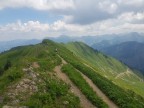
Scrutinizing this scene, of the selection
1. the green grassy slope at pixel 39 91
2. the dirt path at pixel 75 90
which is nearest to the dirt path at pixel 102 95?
the dirt path at pixel 75 90

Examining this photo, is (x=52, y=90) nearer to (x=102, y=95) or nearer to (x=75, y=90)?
(x=75, y=90)

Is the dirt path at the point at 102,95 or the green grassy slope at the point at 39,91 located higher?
the green grassy slope at the point at 39,91

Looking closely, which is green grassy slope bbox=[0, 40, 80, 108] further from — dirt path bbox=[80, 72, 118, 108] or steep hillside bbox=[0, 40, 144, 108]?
dirt path bbox=[80, 72, 118, 108]

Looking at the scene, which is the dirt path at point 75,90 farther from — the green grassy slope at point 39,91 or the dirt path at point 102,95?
the dirt path at point 102,95

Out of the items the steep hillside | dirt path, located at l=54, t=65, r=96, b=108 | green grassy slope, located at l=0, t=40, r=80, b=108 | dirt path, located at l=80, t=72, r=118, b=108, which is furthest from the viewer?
dirt path, located at l=80, t=72, r=118, b=108

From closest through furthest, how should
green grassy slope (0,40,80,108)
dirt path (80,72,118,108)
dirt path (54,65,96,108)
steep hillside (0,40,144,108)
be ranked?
green grassy slope (0,40,80,108)
steep hillside (0,40,144,108)
dirt path (54,65,96,108)
dirt path (80,72,118,108)

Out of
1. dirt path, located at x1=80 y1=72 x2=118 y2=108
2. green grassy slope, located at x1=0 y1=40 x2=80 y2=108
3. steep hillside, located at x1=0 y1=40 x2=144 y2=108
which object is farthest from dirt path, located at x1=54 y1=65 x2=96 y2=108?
dirt path, located at x1=80 y1=72 x2=118 y2=108

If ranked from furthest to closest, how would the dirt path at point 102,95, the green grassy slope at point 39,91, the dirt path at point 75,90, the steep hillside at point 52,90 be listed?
the dirt path at point 102,95, the dirt path at point 75,90, the steep hillside at point 52,90, the green grassy slope at point 39,91

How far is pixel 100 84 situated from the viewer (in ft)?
193

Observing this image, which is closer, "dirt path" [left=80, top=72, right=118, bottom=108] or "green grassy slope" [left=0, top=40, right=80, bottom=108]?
"green grassy slope" [left=0, top=40, right=80, bottom=108]

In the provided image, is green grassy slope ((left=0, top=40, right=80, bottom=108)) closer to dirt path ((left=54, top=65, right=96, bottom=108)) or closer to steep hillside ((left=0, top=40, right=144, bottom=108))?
steep hillside ((left=0, top=40, right=144, bottom=108))

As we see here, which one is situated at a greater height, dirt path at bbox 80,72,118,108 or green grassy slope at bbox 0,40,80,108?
green grassy slope at bbox 0,40,80,108

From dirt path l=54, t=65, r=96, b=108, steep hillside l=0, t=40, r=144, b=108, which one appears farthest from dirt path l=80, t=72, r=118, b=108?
dirt path l=54, t=65, r=96, b=108

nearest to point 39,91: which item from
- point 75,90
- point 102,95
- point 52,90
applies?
point 52,90
